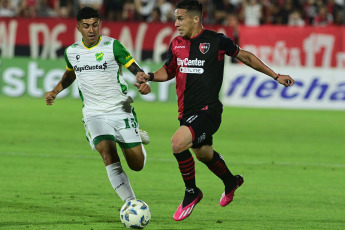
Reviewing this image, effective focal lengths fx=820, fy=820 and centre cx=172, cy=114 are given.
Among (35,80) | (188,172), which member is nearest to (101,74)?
(188,172)

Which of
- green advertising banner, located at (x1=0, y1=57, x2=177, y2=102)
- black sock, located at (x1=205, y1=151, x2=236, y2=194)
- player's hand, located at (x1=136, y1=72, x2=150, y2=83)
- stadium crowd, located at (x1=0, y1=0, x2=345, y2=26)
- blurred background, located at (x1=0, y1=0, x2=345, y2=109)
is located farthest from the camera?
stadium crowd, located at (x1=0, y1=0, x2=345, y2=26)

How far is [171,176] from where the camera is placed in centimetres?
1088

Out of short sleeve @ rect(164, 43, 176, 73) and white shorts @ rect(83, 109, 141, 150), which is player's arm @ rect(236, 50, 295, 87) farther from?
white shorts @ rect(83, 109, 141, 150)

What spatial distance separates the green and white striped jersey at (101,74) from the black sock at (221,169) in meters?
1.08

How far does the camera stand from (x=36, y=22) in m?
22.0

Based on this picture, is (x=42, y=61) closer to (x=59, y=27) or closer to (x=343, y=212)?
(x=59, y=27)

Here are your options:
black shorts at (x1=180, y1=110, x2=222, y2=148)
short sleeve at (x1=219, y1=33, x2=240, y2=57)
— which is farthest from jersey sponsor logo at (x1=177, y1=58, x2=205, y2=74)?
black shorts at (x1=180, y1=110, x2=222, y2=148)

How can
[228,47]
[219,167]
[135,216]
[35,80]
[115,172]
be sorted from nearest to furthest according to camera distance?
1. [135,216]
2. [115,172]
3. [228,47]
4. [219,167]
5. [35,80]

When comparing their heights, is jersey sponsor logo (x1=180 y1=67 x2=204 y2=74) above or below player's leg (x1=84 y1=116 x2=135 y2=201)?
above

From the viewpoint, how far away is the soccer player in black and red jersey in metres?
7.72

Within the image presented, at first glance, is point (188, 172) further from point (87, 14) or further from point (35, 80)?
point (35, 80)

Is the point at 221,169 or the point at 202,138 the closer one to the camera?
the point at 202,138

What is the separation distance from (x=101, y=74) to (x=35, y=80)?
1355 centimetres

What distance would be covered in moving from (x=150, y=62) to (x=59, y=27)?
2.81m
